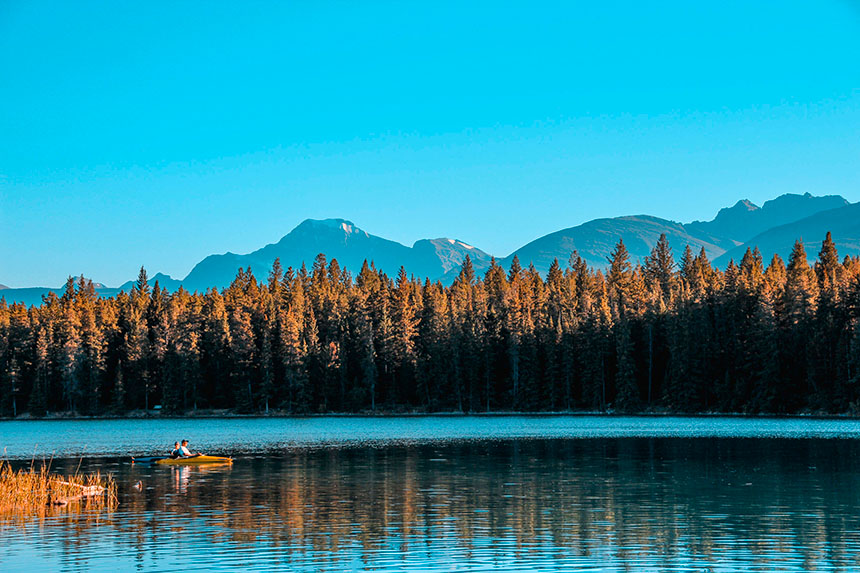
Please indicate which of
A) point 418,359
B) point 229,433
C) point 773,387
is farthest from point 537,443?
point 418,359

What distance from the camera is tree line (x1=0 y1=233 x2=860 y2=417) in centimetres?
13762

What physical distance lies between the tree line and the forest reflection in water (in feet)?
266

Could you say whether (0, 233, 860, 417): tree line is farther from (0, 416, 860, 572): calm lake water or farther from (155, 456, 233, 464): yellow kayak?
(155, 456, 233, 464): yellow kayak

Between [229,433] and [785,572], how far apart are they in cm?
8666

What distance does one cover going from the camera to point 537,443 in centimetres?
7794

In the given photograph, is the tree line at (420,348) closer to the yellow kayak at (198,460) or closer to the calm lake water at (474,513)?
the calm lake water at (474,513)

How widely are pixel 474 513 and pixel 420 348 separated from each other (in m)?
127

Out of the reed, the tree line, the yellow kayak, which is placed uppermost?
the tree line

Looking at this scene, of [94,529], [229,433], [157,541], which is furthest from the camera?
[229,433]

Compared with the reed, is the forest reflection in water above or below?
below

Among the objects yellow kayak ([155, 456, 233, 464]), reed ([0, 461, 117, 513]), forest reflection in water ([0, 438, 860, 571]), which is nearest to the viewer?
forest reflection in water ([0, 438, 860, 571])

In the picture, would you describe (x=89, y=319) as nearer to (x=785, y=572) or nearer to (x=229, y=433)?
(x=229, y=433)

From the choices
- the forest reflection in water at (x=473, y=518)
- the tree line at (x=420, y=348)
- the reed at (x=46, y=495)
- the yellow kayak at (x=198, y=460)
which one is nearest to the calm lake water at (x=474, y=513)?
the forest reflection in water at (x=473, y=518)

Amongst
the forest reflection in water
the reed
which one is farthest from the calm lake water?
the reed
